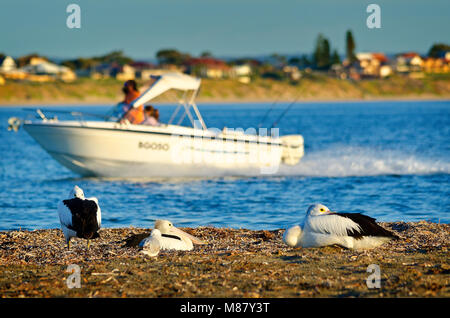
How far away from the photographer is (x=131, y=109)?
789 inches

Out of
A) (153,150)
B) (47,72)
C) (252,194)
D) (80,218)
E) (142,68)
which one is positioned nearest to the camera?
(80,218)

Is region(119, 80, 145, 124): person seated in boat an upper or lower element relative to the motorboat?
upper

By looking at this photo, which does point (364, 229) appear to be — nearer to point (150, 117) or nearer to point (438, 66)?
point (150, 117)

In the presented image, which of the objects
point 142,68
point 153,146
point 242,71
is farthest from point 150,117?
point 142,68

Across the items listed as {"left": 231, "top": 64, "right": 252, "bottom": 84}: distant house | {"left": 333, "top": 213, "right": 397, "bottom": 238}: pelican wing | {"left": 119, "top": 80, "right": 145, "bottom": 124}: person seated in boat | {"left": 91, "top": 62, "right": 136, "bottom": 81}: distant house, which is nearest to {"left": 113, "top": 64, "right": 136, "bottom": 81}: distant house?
{"left": 91, "top": 62, "right": 136, "bottom": 81}: distant house

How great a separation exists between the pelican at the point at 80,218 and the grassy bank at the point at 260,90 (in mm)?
115626

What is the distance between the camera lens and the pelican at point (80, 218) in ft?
30.8

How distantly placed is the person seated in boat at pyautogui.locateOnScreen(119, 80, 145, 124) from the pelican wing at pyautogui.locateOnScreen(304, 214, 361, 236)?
38.2 feet

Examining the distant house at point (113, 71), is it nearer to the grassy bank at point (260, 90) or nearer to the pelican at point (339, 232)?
the grassy bank at point (260, 90)

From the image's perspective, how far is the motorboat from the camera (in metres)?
20.2

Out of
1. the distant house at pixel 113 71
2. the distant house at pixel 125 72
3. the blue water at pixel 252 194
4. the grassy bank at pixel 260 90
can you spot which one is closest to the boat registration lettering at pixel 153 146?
the blue water at pixel 252 194

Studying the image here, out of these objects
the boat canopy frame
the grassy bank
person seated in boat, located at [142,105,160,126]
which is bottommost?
the grassy bank

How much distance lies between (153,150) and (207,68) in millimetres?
153494

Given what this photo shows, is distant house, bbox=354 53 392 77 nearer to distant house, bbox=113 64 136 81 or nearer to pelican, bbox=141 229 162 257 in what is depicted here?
distant house, bbox=113 64 136 81
